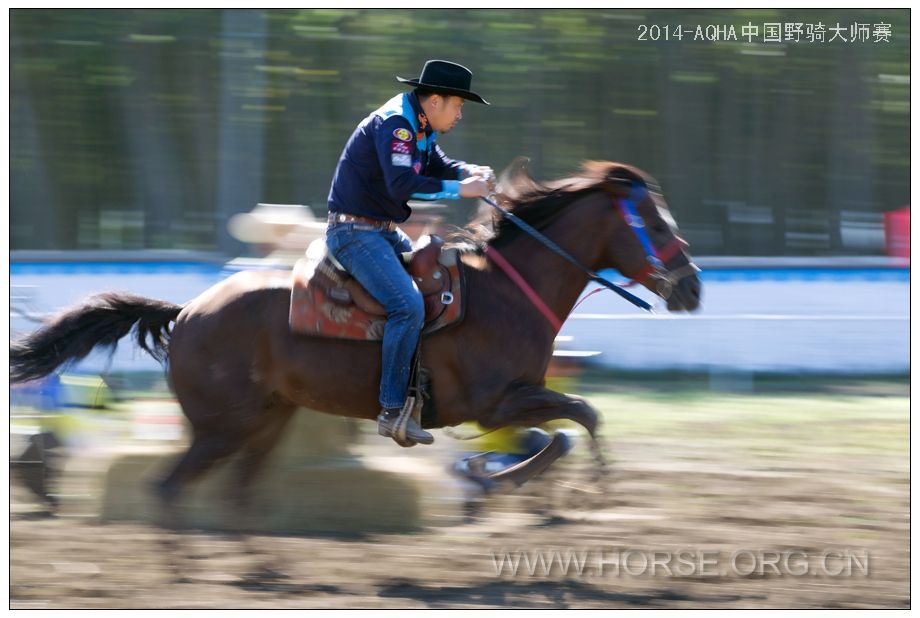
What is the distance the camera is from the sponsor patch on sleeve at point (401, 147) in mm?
4789

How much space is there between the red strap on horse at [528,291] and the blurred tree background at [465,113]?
5.55 metres

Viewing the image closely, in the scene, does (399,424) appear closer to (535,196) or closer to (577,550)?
(577,550)

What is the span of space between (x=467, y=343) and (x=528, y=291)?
39 centimetres

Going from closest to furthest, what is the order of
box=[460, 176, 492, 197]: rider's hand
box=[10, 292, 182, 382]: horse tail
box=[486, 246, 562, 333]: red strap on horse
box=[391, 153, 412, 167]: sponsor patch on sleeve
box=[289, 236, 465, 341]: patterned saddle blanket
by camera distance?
box=[391, 153, 412, 167]: sponsor patch on sleeve
box=[460, 176, 492, 197]: rider's hand
box=[289, 236, 465, 341]: patterned saddle blanket
box=[486, 246, 562, 333]: red strap on horse
box=[10, 292, 182, 382]: horse tail

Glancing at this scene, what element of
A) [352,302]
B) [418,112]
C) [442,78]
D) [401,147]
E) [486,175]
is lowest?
[352,302]

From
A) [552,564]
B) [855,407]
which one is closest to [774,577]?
[552,564]

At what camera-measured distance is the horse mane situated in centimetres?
523

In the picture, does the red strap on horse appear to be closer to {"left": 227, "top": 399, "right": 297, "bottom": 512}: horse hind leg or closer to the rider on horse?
the rider on horse

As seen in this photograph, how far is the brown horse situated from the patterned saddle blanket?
0.07 meters

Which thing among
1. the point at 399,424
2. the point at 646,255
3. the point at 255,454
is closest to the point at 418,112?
the point at 646,255

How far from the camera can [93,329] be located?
17.8 feet

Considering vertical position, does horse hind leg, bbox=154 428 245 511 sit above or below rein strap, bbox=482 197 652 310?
below

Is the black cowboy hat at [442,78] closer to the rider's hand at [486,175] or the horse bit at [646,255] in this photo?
the rider's hand at [486,175]

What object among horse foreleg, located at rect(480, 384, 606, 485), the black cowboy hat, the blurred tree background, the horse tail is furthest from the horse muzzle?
the blurred tree background
